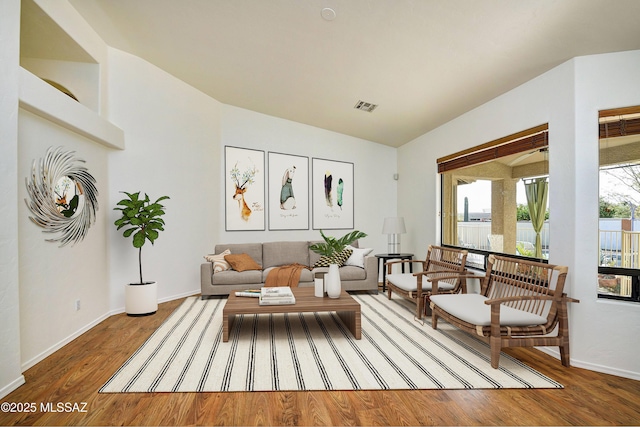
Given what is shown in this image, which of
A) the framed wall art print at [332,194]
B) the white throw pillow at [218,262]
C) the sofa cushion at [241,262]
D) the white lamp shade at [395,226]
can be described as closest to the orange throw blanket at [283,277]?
the sofa cushion at [241,262]

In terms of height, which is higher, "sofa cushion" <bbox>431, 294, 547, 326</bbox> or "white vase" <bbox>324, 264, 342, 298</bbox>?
"white vase" <bbox>324, 264, 342, 298</bbox>

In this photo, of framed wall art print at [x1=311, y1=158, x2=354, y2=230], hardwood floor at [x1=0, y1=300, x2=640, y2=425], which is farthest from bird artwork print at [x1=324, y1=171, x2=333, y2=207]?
hardwood floor at [x1=0, y1=300, x2=640, y2=425]

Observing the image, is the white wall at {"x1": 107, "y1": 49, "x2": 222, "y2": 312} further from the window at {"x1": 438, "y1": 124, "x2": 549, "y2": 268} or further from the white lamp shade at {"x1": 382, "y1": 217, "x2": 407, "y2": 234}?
the window at {"x1": 438, "y1": 124, "x2": 549, "y2": 268}

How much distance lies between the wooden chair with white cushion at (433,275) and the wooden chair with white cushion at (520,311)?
2.00 feet

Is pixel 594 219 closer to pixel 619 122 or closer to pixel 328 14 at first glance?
pixel 619 122

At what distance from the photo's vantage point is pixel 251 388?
2400mm

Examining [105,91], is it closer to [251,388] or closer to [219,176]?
[219,176]

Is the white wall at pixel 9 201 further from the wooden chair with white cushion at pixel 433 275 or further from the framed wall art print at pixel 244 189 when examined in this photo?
the wooden chair with white cushion at pixel 433 275

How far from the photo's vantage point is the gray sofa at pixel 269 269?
5008mm

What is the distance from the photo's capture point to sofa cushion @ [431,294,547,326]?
2768 mm

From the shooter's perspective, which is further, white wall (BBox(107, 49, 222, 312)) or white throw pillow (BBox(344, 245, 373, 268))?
white throw pillow (BBox(344, 245, 373, 268))

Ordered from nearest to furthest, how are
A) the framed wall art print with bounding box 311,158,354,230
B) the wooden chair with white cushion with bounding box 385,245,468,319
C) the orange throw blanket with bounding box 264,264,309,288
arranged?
1. the wooden chair with white cushion with bounding box 385,245,468,319
2. the orange throw blanket with bounding box 264,264,309,288
3. the framed wall art print with bounding box 311,158,354,230

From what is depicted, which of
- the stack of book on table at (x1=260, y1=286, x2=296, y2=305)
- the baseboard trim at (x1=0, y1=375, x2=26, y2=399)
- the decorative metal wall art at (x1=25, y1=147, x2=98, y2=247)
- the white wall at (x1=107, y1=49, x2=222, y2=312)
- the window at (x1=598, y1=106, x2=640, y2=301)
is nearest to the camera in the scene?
the baseboard trim at (x1=0, y1=375, x2=26, y2=399)

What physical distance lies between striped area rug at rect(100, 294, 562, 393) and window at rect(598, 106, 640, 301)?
105 cm
